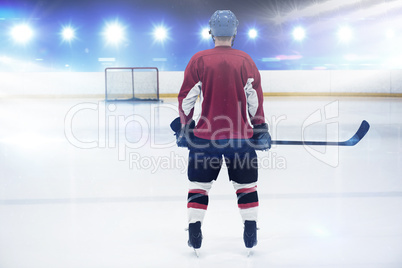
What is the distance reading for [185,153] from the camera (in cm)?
414

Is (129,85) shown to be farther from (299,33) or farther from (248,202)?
(248,202)

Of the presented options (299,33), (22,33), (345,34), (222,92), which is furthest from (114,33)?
(222,92)

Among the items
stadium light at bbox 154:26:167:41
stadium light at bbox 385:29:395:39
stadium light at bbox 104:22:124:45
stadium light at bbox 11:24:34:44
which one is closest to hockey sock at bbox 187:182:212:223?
stadium light at bbox 385:29:395:39

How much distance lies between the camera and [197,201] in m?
1.69

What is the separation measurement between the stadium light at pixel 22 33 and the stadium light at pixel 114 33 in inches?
97.8

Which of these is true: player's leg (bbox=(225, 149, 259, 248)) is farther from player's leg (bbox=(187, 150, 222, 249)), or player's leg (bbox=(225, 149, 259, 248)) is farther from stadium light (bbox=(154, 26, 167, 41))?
stadium light (bbox=(154, 26, 167, 41))

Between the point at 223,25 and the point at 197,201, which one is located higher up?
the point at 223,25

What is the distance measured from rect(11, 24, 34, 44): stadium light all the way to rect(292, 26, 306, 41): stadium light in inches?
346

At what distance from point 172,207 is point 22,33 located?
13.0 meters

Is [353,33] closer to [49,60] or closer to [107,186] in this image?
[49,60]

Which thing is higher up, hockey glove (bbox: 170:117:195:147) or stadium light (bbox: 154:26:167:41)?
stadium light (bbox: 154:26:167:41)

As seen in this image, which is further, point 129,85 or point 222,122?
point 129,85

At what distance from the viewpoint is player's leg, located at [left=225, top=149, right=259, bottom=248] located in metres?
1.67

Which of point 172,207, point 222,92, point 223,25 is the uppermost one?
point 223,25
